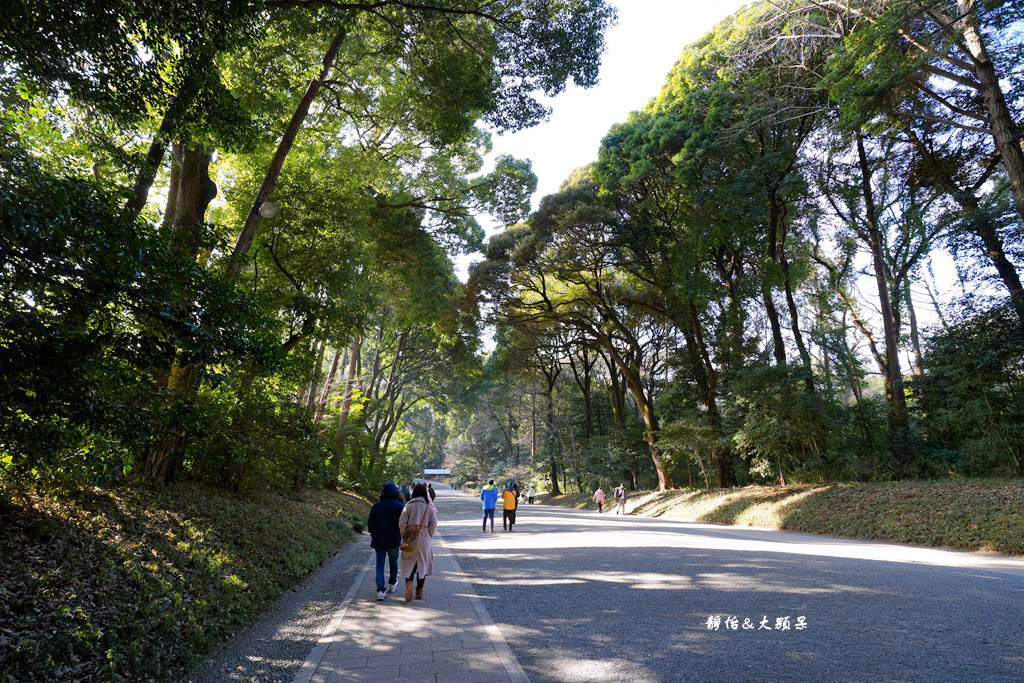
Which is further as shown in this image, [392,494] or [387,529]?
[392,494]

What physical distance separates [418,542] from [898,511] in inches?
441

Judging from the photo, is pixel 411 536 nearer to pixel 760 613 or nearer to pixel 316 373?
pixel 760 613

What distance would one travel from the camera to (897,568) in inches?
286

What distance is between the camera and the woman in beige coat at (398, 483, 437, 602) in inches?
243

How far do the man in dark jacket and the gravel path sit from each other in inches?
28.5

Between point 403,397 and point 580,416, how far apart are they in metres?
13.0

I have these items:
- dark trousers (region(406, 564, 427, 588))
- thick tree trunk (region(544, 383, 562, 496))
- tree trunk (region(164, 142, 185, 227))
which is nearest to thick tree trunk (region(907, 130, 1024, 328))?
dark trousers (region(406, 564, 427, 588))

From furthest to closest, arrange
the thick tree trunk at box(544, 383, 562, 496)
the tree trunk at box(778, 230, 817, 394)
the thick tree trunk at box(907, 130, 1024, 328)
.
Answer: the thick tree trunk at box(544, 383, 562, 496) → the tree trunk at box(778, 230, 817, 394) → the thick tree trunk at box(907, 130, 1024, 328)

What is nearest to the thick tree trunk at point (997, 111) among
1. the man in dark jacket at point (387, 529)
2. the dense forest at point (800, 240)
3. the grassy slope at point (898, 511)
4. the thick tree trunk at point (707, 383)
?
the dense forest at point (800, 240)

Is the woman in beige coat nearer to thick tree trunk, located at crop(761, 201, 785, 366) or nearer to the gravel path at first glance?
the gravel path

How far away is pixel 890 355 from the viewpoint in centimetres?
1605

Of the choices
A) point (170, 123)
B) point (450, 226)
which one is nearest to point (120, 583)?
point (170, 123)

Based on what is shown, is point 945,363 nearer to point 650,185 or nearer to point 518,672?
point 650,185

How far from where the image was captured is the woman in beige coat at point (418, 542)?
616cm
